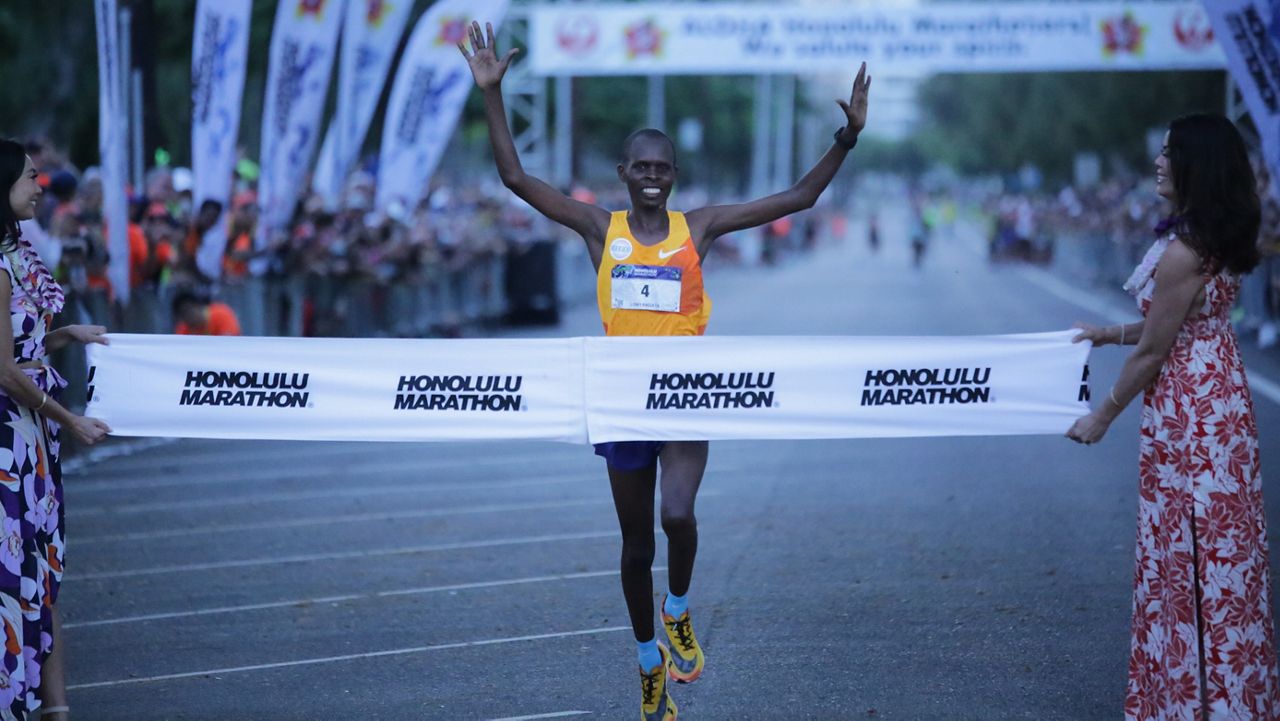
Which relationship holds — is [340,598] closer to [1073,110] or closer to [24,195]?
[24,195]

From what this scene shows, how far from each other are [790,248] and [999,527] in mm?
52228

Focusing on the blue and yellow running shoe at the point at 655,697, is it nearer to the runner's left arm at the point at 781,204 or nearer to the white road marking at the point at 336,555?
the runner's left arm at the point at 781,204

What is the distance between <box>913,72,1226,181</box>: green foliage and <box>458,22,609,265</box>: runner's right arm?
34956mm

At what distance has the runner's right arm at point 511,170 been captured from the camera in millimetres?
5883

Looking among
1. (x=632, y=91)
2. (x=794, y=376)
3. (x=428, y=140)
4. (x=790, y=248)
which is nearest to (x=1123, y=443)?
(x=794, y=376)

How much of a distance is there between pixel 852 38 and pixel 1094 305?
8.47m

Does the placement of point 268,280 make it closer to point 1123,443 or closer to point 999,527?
point 1123,443

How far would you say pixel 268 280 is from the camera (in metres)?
17.2

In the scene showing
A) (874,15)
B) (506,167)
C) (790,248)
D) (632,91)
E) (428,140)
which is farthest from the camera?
(790,248)

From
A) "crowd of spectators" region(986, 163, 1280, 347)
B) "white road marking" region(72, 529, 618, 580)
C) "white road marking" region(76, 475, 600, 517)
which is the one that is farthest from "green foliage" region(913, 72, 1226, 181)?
"white road marking" region(72, 529, 618, 580)

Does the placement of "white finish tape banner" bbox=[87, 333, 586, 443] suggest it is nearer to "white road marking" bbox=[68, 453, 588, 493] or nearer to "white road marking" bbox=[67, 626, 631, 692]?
"white road marking" bbox=[67, 626, 631, 692]

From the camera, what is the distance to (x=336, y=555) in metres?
9.27

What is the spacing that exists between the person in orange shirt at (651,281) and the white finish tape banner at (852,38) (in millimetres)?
28633

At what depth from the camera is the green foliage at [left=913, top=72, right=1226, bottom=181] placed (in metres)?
43.2
